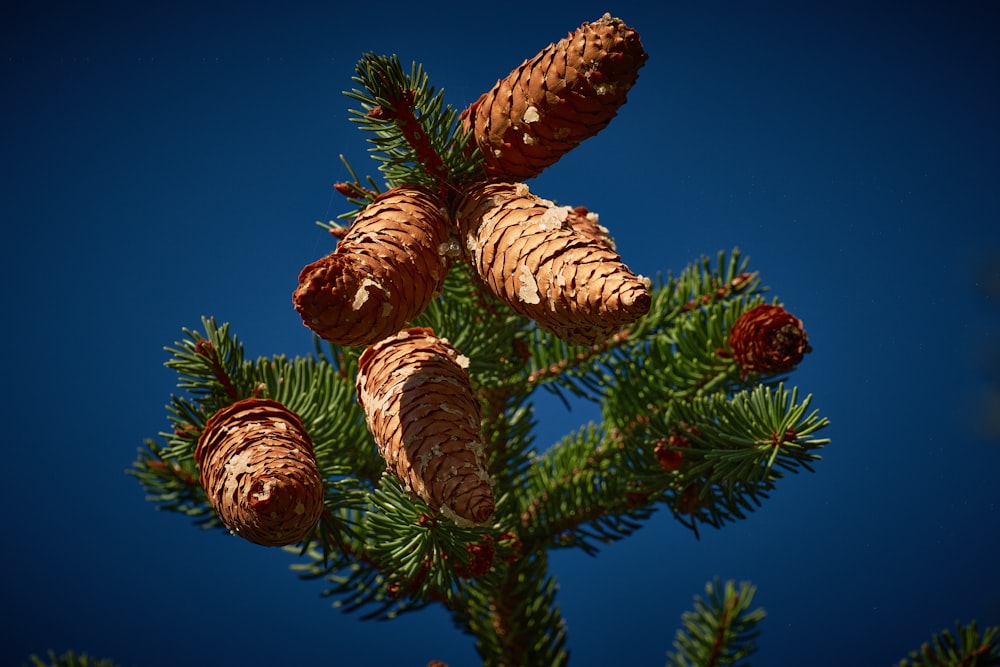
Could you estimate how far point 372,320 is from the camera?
259mm

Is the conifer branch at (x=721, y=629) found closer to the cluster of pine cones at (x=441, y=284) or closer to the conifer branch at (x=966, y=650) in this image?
the conifer branch at (x=966, y=650)

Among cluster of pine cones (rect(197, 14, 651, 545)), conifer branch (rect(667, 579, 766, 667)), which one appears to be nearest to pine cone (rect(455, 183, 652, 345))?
cluster of pine cones (rect(197, 14, 651, 545))

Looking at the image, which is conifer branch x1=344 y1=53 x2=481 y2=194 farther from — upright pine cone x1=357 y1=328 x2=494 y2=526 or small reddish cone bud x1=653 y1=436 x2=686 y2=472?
small reddish cone bud x1=653 y1=436 x2=686 y2=472

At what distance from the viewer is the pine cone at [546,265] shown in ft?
0.80

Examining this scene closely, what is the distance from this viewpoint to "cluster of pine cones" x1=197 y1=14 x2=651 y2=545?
10.0 inches

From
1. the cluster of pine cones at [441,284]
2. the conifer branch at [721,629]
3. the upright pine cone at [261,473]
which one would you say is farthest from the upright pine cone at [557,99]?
the conifer branch at [721,629]

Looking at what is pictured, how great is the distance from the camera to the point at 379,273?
0.87ft

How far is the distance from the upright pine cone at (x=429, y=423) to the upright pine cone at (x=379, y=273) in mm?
31

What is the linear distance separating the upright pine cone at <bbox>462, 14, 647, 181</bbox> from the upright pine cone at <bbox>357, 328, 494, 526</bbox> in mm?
84

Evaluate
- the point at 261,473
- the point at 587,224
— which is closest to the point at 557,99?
the point at 587,224

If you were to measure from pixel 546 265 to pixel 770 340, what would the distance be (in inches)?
7.6

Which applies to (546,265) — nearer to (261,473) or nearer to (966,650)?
(261,473)

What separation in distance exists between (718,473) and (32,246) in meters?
0.78

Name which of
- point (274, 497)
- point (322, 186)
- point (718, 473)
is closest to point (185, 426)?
point (274, 497)
